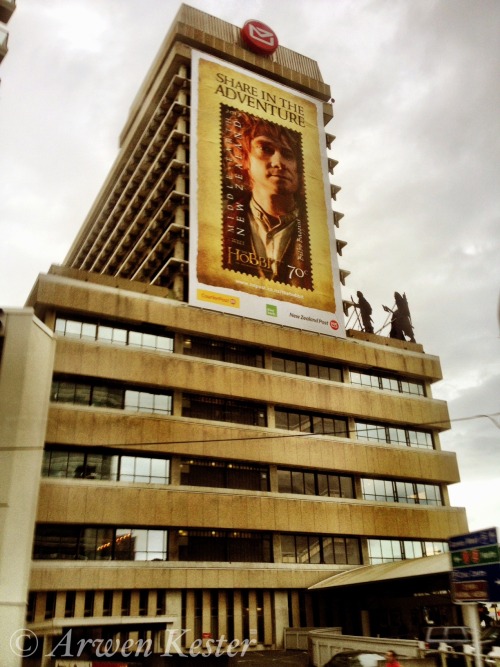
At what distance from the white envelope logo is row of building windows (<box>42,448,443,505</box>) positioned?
43.4 metres

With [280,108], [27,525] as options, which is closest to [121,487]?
[27,525]

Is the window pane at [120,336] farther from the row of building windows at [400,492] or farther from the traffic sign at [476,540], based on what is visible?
the traffic sign at [476,540]

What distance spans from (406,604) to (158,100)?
1981 inches

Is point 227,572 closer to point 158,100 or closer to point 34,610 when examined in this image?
point 34,610

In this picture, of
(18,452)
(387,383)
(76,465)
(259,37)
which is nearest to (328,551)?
(387,383)

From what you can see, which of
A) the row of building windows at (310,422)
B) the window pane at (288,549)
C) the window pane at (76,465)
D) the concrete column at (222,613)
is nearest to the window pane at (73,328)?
the window pane at (76,465)

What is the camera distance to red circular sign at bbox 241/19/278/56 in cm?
6056

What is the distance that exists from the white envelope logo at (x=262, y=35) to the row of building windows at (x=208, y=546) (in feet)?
157

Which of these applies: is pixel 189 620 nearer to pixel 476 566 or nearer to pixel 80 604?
pixel 80 604

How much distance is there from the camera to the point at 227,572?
127ft

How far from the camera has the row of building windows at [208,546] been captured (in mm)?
35125

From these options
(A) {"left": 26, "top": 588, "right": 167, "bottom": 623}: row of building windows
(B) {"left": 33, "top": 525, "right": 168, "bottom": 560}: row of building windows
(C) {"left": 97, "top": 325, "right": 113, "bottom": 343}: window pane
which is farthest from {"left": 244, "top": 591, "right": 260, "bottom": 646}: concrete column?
(C) {"left": 97, "top": 325, "right": 113, "bottom": 343}: window pane

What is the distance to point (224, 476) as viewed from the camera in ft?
136

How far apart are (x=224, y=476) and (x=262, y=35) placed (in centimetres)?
4544
